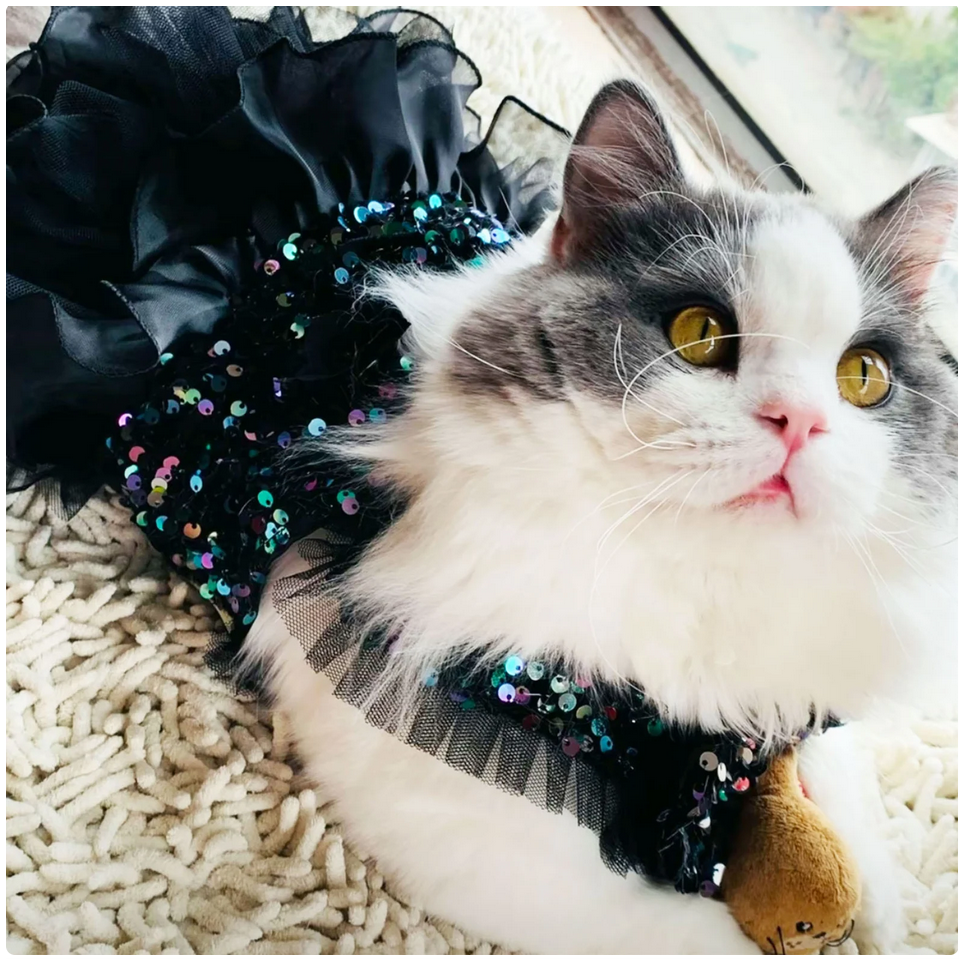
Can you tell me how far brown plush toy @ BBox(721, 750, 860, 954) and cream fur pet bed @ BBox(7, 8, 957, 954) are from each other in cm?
18

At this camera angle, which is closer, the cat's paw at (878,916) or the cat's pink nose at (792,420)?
the cat's pink nose at (792,420)

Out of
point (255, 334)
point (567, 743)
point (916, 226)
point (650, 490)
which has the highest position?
point (916, 226)

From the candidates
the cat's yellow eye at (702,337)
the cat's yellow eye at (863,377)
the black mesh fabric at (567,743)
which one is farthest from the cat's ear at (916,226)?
the black mesh fabric at (567,743)

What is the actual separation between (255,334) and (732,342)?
1.76ft

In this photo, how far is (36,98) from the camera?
1021mm

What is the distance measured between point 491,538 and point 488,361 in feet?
0.52

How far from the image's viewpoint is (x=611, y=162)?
0.83 m

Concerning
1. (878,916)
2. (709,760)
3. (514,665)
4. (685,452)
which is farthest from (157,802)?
(878,916)

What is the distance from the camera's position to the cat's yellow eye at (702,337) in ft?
2.32

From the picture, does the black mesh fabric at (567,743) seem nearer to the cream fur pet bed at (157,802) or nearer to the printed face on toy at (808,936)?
the printed face on toy at (808,936)

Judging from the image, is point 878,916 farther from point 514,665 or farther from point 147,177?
point 147,177

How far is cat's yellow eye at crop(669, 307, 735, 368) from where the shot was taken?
2.32 ft

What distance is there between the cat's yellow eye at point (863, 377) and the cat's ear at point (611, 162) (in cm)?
25

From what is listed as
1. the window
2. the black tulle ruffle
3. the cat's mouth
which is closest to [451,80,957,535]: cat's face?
the cat's mouth
